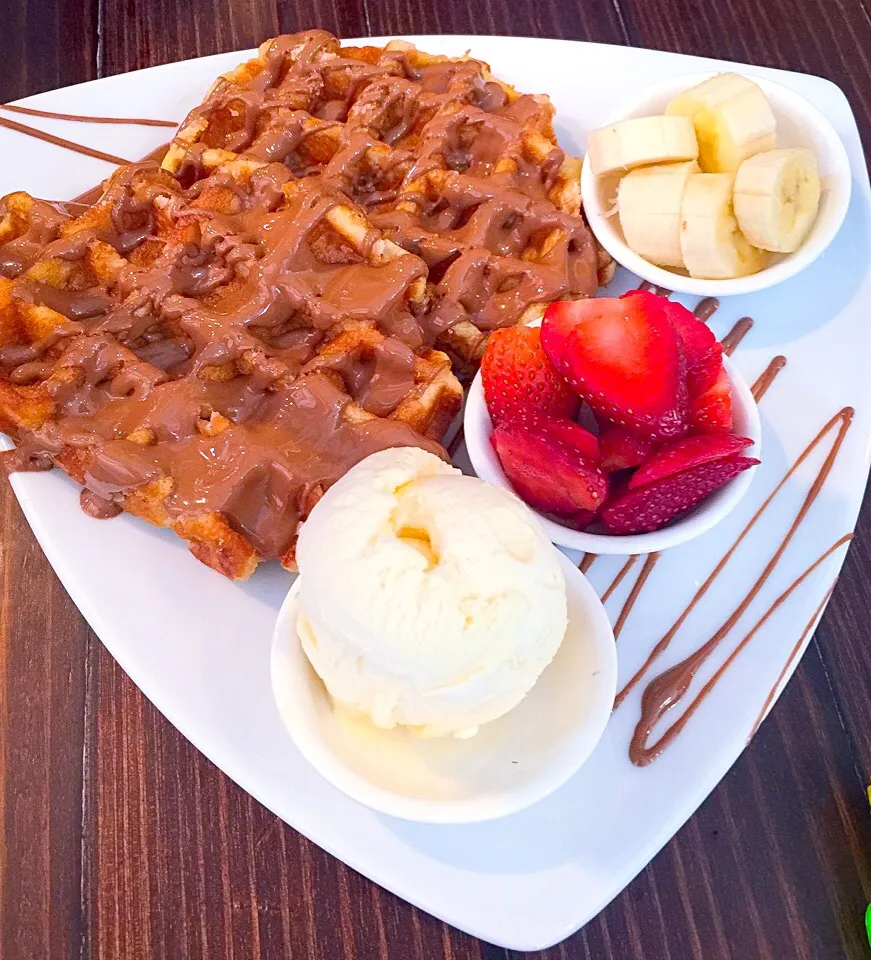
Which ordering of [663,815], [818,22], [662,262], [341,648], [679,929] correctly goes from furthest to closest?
[818,22]
[662,262]
[679,929]
[663,815]
[341,648]

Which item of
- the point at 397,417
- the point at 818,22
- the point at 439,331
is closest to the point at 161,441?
the point at 397,417

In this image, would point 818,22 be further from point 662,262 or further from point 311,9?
point 311,9

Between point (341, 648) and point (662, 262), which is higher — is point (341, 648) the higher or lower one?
the lower one

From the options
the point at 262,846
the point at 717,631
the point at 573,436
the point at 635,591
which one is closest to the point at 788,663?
the point at 717,631

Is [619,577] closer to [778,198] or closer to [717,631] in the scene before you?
[717,631]

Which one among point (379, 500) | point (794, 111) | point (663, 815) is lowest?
point (663, 815)

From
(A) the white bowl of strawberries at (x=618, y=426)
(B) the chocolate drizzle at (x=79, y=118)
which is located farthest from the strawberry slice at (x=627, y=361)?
(B) the chocolate drizzle at (x=79, y=118)
